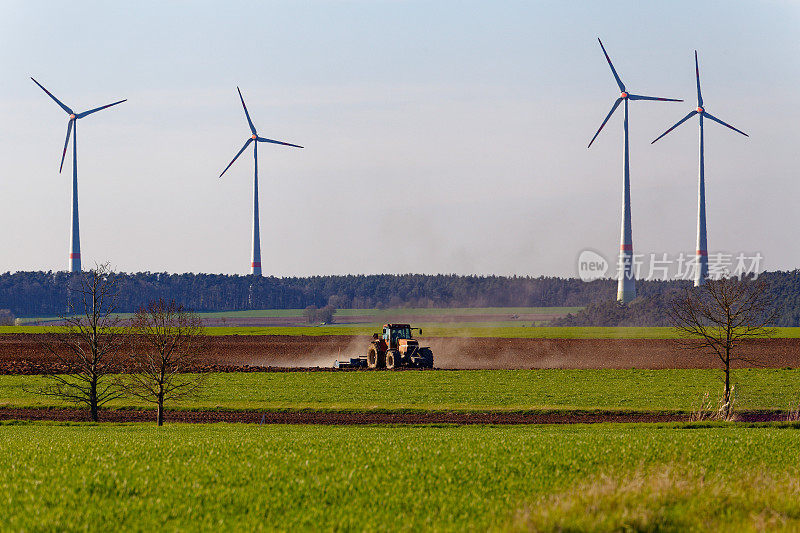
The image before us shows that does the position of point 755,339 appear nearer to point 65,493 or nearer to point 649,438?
point 649,438

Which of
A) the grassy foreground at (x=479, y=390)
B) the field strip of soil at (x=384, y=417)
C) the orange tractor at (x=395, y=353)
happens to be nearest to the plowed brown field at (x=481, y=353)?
the orange tractor at (x=395, y=353)

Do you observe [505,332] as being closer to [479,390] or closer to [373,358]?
[373,358]

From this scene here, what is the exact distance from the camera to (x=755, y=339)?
92.4 metres

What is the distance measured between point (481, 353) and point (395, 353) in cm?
2135

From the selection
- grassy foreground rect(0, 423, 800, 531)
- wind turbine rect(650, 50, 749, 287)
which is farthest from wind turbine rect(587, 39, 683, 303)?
grassy foreground rect(0, 423, 800, 531)

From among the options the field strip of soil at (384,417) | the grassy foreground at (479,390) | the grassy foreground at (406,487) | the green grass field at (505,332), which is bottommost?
the field strip of soil at (384,417)

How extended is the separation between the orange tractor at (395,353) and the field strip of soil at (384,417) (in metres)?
21.8

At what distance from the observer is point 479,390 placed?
51.0 metres

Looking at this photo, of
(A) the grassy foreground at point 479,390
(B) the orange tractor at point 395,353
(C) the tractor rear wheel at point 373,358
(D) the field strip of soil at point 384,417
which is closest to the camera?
(D) the field strip of soil at point 384,417

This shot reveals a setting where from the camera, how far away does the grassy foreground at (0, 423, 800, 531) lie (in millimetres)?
12078

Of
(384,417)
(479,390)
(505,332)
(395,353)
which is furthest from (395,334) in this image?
(505,332)

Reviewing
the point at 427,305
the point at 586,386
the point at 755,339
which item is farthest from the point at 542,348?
the point at 427,305

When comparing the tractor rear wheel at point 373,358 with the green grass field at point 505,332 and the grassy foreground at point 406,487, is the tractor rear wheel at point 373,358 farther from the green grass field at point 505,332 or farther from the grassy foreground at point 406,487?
the grassy foreground at point 406,487

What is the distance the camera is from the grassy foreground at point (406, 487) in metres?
12.1
